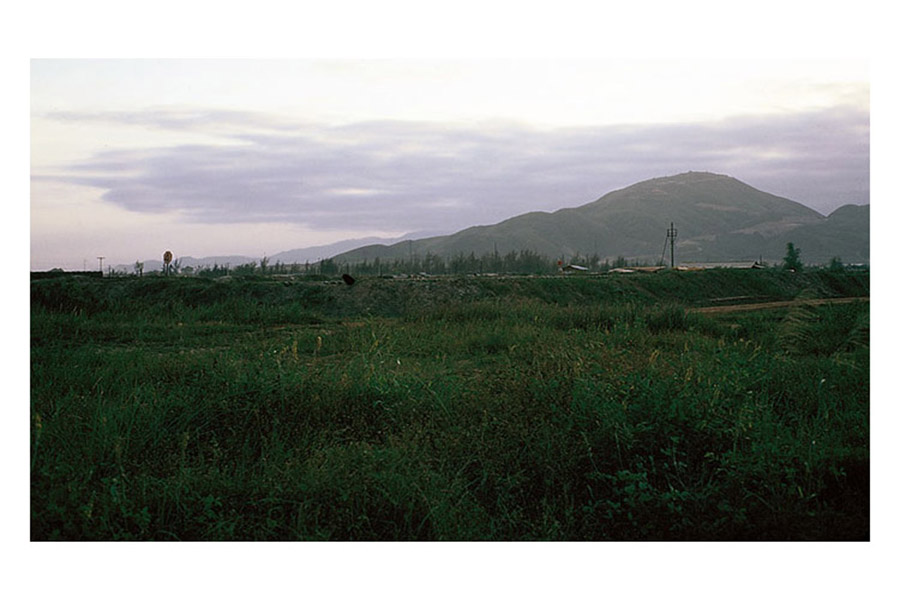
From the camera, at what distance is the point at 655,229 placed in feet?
266

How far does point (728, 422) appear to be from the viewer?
4316 millimetres

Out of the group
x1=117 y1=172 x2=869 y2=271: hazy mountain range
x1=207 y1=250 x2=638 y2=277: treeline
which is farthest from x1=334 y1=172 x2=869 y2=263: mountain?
x1=207 y1=250 x2=638 y2=277: treeline

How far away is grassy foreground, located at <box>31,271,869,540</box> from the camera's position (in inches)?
148

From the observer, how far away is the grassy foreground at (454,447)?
148 inches

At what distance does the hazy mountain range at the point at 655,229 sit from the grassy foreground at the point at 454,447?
51.7m

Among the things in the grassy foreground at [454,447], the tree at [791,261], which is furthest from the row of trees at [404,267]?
the grassy foreground at [454,447]

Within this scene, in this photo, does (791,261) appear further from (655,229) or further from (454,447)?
(655,229)

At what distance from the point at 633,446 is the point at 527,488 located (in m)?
0.75

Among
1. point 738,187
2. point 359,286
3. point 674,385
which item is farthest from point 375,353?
point 738,187

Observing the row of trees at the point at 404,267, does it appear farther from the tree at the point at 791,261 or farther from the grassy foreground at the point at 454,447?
the grassy foreground at the point at 454,447

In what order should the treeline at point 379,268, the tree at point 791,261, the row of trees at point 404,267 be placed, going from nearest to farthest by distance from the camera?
the treeline at point 379,268
the row of trees at point 404,267
the tree at point 791,261

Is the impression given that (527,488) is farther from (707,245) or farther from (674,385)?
(707,245)

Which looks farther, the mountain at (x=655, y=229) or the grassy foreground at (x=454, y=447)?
the mountain at (x=655, y=229)

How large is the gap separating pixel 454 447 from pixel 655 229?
268ft
